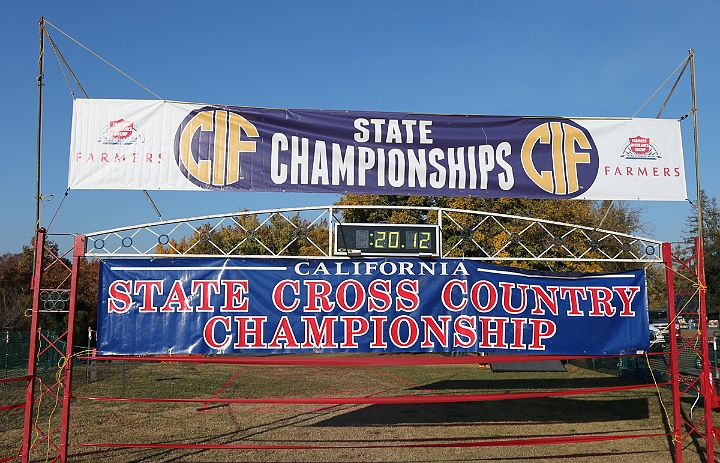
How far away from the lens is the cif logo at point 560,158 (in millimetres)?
9359

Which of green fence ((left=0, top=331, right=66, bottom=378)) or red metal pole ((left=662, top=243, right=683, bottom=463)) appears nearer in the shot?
red metal pole ((left=662, top=243, right=683, bottom=463))

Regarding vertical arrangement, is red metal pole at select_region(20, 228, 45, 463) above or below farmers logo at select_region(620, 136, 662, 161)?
below

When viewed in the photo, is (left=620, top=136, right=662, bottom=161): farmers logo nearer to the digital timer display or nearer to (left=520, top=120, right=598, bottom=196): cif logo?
(left=520, top=120, right=598, bottom=196): cif logo

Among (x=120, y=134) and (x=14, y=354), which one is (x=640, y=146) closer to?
(x=120, y=134)

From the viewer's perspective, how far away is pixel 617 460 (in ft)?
31.6

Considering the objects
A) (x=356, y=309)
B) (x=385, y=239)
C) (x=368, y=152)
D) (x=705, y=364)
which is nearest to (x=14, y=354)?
(x=356, y=309)

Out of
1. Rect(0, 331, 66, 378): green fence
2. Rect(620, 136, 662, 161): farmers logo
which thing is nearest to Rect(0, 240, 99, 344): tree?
Rect(0, 331, 66, 378): green fence

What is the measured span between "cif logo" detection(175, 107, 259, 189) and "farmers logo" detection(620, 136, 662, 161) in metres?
5.88

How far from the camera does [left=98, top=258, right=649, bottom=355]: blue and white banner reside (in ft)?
27.8

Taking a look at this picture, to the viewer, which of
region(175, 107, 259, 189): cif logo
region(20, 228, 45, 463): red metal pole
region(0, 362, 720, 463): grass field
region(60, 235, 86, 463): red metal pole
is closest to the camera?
region(20, 228, 45, 463): red metal pole

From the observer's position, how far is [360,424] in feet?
39.7

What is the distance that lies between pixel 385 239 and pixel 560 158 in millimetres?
3186

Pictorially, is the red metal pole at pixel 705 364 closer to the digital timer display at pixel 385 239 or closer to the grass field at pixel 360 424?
the grass field at pixel 360 424

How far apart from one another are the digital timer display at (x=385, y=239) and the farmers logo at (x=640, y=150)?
3434 mm
